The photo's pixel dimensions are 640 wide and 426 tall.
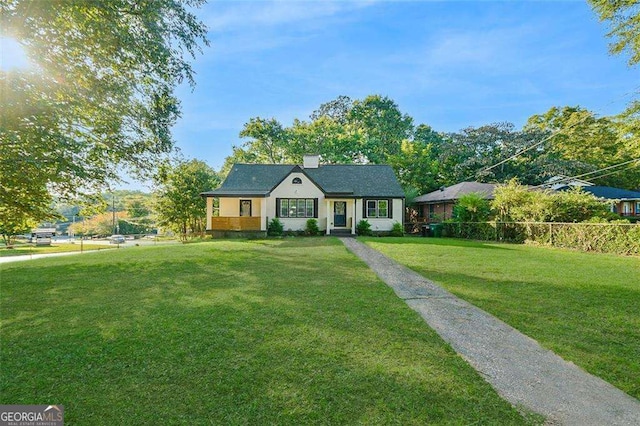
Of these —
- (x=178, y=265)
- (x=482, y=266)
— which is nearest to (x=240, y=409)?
(x=178, y=265)

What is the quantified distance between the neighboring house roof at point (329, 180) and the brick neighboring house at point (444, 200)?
214 inches

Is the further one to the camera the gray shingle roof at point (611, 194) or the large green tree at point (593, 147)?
the large green tree at point (593, 147)

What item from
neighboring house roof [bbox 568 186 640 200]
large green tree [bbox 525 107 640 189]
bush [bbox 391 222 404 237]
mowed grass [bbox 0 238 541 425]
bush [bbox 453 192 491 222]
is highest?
large green tree [bbox 525 107 640 189]

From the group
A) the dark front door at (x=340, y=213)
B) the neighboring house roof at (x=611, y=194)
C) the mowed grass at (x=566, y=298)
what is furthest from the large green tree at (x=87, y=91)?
the neighboring house roof at (x=611, y=194)

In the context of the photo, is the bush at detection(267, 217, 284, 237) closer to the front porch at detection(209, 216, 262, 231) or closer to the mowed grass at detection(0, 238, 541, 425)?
the front porch at detection(209, 216, 262, 231)

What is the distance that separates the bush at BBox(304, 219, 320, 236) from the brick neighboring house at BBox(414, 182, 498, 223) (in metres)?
12.1

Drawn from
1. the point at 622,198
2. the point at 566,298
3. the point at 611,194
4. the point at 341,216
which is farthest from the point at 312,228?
the point at 622,198

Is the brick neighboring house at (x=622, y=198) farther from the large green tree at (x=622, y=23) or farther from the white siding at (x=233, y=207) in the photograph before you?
the white siding at (x=233, y=207)

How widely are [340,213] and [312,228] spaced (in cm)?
277

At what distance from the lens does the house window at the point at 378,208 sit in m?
23.8

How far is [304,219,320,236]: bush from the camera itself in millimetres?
22359

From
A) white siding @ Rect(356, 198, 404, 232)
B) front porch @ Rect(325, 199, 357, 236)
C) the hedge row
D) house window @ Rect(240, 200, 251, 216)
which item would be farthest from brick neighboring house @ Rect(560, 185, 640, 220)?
house window @ Rect(240, 200, 251, 216)

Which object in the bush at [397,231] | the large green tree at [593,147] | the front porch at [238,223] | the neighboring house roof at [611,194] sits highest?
the large green tree at [593,147]

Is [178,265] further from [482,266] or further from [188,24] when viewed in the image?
[482,266]
